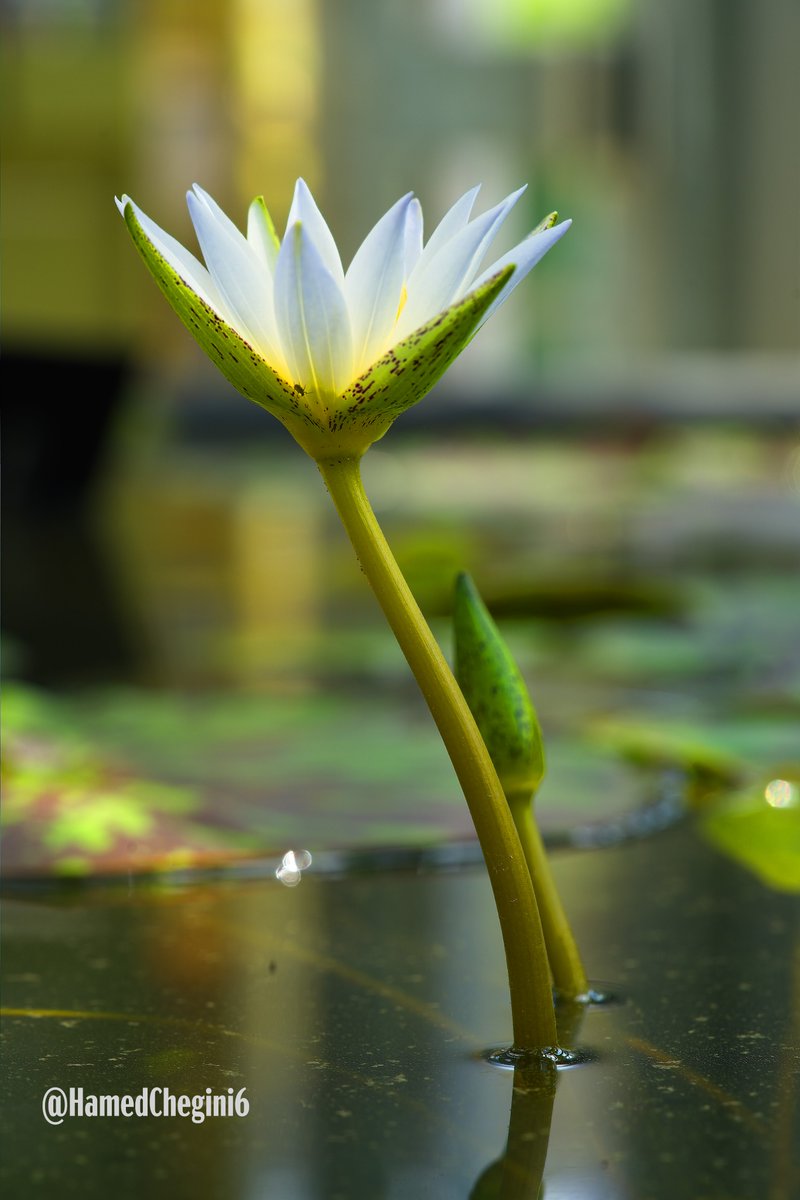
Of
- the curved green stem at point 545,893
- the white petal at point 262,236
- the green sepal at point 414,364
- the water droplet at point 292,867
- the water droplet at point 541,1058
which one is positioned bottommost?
the water droplet at point 541,1058

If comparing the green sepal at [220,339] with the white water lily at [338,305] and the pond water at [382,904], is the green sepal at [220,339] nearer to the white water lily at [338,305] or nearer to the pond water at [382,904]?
the white water lily at [338,305]

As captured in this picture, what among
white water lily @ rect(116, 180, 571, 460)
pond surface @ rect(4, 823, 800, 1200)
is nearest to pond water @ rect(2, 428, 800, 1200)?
pond surface @ rect(4, 823, 800, 1200)

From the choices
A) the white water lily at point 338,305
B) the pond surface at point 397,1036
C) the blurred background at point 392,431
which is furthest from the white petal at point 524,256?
the blurred background at point 392,431

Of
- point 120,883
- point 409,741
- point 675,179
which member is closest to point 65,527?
point 409,741

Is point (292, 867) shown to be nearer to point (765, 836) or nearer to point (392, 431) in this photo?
point (765, 836)

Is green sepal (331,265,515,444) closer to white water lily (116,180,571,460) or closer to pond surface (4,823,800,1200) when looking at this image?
white water lily (116,180,571,460)

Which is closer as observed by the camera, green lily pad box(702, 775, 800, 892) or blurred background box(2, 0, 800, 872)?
green lily pad box(702, 775, 800, 892)

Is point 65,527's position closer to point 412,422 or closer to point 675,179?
point 412,422
